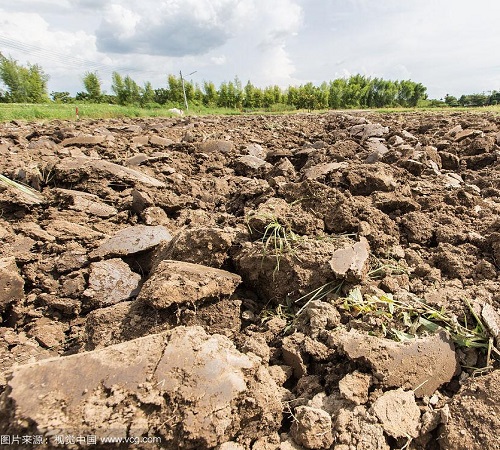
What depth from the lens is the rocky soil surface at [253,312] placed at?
1.37 m

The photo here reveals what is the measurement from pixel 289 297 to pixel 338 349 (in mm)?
569

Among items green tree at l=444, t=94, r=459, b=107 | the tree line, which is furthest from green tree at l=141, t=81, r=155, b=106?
green tree at l=444, t=94, r=459, b=107

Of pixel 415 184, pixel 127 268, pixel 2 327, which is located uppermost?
pixel 415 184

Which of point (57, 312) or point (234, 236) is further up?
point (234, 236)

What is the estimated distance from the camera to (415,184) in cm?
369

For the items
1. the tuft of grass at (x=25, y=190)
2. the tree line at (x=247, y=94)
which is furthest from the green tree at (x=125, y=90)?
the tuft of grass at (x=25, y=190)

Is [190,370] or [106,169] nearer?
[190,370]

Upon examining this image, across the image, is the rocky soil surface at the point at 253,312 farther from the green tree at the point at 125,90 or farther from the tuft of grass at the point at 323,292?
the green tree at the point at 125,90

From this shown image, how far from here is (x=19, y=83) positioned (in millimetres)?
36781

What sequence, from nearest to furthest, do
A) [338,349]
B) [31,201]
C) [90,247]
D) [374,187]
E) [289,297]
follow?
1. [338,349]
2. [289,297]
3. [90,247]
4. [374,187]
5. [31,201]

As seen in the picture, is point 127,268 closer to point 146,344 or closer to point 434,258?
point 146,344

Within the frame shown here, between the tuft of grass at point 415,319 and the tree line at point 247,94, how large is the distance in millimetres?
39894

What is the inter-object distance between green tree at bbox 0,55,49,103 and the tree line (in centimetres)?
9

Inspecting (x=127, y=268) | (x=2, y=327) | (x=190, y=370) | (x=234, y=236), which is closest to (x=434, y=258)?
(x=234, y=236)
